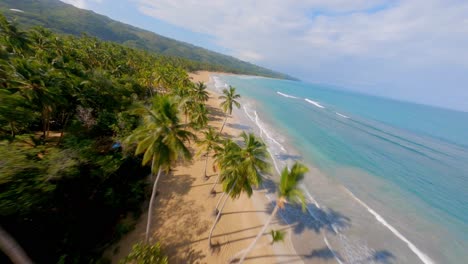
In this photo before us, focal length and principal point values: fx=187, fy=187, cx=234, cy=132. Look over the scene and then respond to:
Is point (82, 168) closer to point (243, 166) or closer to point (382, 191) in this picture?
point (243, 166)

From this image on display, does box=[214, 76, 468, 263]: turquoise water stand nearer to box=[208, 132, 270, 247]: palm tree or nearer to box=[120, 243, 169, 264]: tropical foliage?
box=[208, 132, 270, 247]: palm tree

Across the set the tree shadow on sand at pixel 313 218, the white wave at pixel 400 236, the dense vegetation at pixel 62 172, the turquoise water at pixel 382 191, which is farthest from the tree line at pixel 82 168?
the white wave at pixel 400 236

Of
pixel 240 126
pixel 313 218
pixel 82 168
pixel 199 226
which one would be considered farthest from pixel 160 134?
pixel 240 126

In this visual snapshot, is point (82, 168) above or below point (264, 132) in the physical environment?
above

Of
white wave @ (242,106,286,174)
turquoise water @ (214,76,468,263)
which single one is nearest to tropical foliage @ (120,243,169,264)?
turquoise water @ (214,76,468,263)

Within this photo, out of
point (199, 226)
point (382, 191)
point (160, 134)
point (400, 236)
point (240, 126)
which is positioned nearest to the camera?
point (160, 134)

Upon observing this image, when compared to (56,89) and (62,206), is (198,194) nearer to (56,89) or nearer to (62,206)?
(62,206)

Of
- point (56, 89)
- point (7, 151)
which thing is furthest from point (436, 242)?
point (56, 89)

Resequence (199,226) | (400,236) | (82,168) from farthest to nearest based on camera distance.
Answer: (400,236) → (199,226) → (82,168)

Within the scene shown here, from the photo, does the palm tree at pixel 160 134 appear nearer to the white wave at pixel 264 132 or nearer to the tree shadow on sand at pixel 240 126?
the white wave at pixel 264 132
